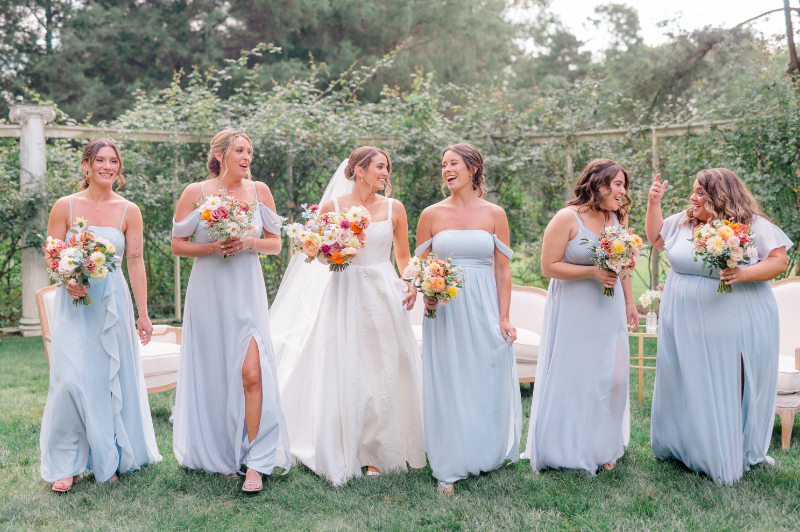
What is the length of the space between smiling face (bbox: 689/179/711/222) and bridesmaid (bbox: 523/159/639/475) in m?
0.48

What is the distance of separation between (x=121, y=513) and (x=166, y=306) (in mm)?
6422

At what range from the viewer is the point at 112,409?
417 cm

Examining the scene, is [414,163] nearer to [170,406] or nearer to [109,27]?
[170,406]

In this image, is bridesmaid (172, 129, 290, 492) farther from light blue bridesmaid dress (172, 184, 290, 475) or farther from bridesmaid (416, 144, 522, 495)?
bridesmaid (416, 144, 522, 495)

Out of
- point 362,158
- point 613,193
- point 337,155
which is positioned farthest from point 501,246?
point 337,155

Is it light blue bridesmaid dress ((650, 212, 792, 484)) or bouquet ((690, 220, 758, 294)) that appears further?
light blue bridesmaid dress ((650, 212, 792, 484))

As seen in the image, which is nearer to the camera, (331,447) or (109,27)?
(331,447)

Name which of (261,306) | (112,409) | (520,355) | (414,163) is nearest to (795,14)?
(414,163)

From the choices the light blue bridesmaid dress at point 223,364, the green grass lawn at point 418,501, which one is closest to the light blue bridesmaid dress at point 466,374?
the green grass lawn at point 418,501

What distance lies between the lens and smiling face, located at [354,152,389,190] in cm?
430

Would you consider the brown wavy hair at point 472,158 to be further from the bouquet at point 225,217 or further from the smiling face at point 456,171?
the bouquet at point 225,217

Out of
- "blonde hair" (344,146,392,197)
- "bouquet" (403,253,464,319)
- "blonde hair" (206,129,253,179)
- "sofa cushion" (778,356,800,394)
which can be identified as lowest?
"sofa cushion" (778,356,800,394)

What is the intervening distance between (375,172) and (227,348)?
1.47m

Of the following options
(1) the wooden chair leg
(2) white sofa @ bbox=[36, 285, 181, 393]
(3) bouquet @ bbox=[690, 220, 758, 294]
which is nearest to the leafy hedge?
(2) white sofa @ bbox=[36, 285, 181, 393]
